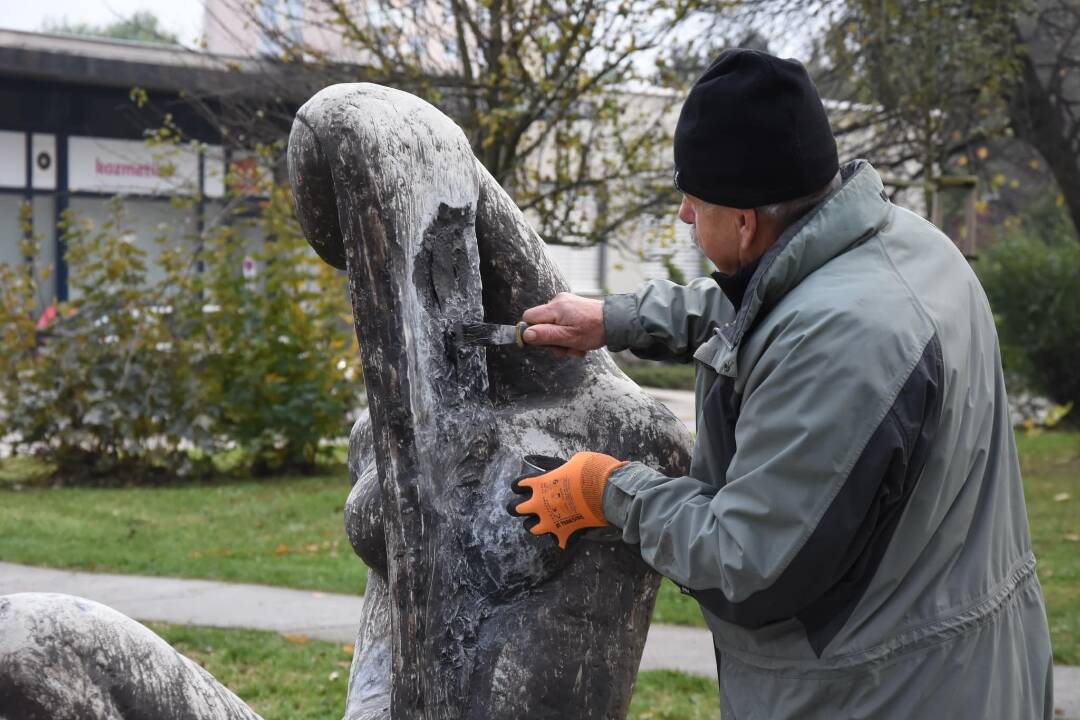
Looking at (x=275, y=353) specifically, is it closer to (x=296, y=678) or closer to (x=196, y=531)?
(x=196, y=531)

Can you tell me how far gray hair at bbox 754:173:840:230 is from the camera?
1893 mm

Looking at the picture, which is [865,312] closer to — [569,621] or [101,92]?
[569,621]

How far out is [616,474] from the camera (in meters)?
1.95

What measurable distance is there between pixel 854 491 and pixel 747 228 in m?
0.45

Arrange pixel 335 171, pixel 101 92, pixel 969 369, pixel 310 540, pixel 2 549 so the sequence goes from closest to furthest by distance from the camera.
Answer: pixel 969 369
pixel 335 171
pixel 2 549
pixel 310 540
pixel 101 92

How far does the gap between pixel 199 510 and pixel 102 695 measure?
7.12 metres

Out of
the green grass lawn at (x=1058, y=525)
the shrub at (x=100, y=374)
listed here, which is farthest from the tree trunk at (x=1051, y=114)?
the shrub at (x=100, y=374)

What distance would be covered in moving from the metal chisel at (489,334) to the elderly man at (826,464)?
0.26m

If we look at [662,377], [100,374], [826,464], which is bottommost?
[662,377]

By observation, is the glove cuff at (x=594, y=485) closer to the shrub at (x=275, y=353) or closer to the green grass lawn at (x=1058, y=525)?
the green grass lawn at (x=1058, y=525)

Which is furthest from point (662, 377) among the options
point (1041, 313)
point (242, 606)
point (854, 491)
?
point (854, 491)

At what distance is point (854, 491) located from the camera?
5.61 ft

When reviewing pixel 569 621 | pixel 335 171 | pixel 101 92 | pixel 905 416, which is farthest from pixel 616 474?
pixel 101 92

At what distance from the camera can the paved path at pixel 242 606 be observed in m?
5.59
